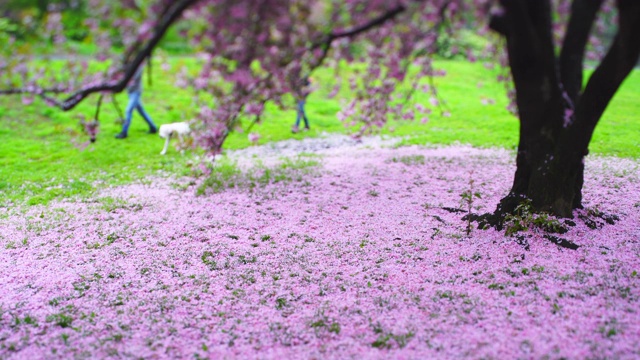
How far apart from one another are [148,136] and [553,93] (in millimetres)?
14147

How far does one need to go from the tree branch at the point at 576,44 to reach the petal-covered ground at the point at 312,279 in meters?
2.38

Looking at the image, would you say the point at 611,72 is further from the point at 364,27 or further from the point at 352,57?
the point at 352,57

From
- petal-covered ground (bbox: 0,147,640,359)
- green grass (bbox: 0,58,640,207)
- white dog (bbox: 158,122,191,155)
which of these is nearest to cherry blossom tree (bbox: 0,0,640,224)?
green grass (bbox: 0,58,640,207)

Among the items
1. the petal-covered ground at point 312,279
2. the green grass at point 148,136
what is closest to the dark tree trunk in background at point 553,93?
the petal-covered ground at point 312,279

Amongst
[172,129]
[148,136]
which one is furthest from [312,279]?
[148,136]

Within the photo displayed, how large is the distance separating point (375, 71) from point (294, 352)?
6381 millimetres

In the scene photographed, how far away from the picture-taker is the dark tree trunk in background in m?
6.55

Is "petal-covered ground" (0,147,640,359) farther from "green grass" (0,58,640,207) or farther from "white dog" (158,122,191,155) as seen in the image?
"white dog" (158,122,191,155)

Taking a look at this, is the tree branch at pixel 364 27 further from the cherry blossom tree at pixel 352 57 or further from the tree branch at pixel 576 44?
the tree branch at pixel 576 44

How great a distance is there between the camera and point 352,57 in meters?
9.07

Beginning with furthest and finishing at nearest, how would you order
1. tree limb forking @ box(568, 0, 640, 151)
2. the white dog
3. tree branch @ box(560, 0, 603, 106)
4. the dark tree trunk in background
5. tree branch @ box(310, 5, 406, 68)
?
the white dog, tree branch @ box(310, 5, 406, 68), tree branch @ box(560, 0, 603, 106), the dark tree trunk in background, tree limb forking @ box(568, 0, 640, 151)

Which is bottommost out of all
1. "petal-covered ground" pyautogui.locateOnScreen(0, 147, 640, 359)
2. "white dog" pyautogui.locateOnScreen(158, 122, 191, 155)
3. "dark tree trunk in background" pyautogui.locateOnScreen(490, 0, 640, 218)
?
"petal-covered ground" pyautogui.locateOnScreen(0, 147, 640, 359)

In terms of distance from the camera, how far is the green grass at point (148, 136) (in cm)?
1263

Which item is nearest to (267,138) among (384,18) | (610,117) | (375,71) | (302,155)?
(302,155)
